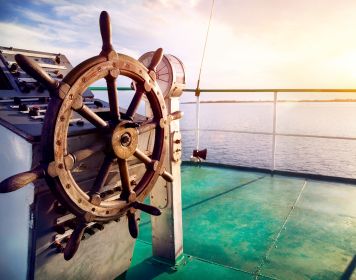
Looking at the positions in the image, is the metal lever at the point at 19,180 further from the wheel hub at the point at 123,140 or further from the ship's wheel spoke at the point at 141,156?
the ship's wheel spoke at the point at 141,156

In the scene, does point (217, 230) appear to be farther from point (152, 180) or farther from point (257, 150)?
point (257, 150)

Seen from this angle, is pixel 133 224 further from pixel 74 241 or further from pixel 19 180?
pixel 19 180

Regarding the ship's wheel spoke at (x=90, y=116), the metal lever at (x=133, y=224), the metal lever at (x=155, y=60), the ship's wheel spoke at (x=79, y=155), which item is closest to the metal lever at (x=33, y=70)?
the ship's wheel spoke at (x=90, y=116)

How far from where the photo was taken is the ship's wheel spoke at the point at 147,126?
1276 mm

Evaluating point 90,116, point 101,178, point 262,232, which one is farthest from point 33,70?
point 262,232

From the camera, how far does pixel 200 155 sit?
450 cm

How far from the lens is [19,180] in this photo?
0.88 meters

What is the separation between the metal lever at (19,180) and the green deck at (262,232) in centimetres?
122

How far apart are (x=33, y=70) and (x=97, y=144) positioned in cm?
36

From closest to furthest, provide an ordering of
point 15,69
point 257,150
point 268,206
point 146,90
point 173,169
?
point 146,90
point 15,69
point 173,169
point 268,206
point 257,150

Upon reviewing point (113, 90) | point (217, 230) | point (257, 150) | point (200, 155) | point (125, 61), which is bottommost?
point (257, 150)

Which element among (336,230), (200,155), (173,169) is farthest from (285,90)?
(173,169)

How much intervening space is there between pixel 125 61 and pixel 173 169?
966mm

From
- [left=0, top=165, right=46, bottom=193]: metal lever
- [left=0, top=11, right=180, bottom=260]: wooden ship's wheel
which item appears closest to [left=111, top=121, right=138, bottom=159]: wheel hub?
[left=0, top=11, right=180, bottom=260]: wooden ship's wheel
